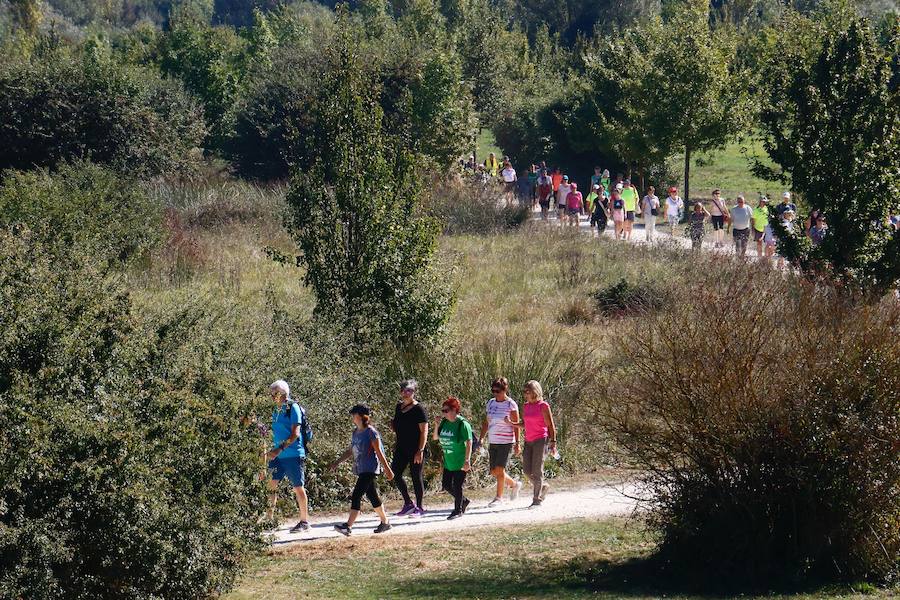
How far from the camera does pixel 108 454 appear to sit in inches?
394

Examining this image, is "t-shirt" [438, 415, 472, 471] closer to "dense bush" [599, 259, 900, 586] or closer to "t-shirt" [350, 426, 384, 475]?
"t-shirt" [350, 426, 384, 475]

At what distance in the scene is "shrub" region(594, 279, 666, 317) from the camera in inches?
968

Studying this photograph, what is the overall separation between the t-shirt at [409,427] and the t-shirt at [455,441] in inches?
14.7

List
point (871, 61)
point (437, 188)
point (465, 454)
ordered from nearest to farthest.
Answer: point (465, 454)
point (871, 61)
point (437, 188)

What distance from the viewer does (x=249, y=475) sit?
1135cm

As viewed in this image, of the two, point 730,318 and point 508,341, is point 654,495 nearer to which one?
point 730,318

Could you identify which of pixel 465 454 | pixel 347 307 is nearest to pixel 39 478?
pixel 465 454

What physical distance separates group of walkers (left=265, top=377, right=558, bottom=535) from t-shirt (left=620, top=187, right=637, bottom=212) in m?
19.1

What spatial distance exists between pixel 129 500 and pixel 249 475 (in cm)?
163

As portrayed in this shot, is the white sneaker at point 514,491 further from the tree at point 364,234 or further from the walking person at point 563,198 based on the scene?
the walking person at point 563,198

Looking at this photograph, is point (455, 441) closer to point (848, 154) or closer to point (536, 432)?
point (536, 432)

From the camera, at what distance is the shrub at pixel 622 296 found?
24.6 m

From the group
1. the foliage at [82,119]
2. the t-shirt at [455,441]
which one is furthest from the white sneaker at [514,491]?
the foliage at [82,119]

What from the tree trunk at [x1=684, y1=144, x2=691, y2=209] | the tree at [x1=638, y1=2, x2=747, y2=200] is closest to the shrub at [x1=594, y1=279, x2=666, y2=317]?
the tree at [x1=638, y1=2, x2=747, y2=200]
